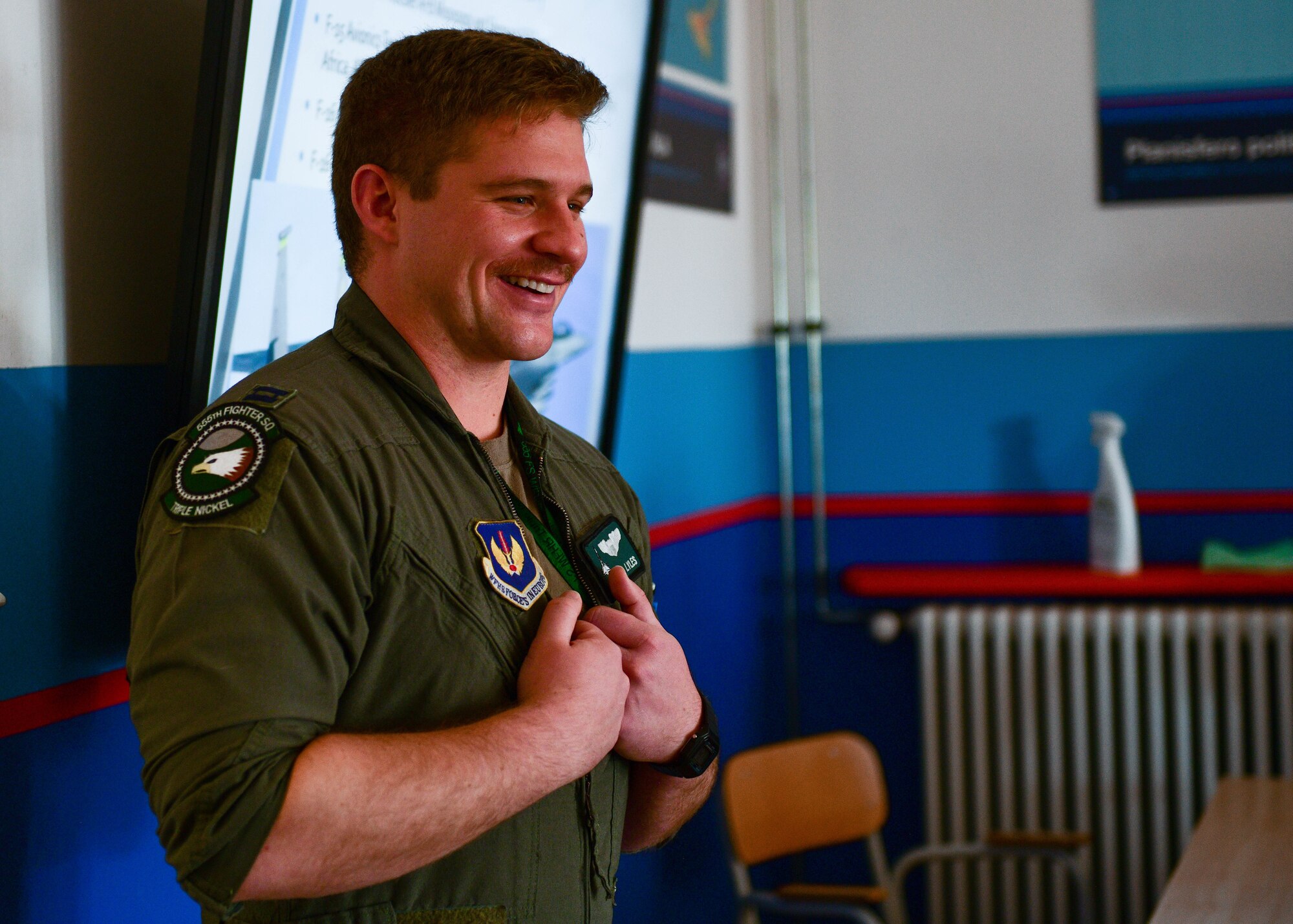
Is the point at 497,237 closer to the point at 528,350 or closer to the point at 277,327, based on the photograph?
the point at 528,350

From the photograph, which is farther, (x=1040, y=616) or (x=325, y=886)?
(x=1040, y=616)

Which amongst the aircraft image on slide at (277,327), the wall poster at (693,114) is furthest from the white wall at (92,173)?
the wall poster at (693,114)

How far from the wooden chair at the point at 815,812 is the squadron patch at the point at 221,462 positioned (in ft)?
5.10

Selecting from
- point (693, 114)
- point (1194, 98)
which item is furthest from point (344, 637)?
point (1194, 98)

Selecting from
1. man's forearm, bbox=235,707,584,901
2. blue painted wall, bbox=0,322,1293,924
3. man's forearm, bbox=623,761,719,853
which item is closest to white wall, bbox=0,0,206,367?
man's forearm, bbox=235,707,584,901

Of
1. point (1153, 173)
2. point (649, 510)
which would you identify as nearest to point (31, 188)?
point (649, 510)

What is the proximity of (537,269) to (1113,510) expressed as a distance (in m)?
2.11

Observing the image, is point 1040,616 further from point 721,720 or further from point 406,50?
point 406,50

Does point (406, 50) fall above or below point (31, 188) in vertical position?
above

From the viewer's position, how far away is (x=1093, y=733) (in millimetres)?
2945

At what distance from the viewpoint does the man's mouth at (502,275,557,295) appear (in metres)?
1.20

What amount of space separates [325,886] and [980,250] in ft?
8.52

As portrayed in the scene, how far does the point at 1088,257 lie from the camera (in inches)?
120

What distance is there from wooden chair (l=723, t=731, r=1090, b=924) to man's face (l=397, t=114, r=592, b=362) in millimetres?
1374
